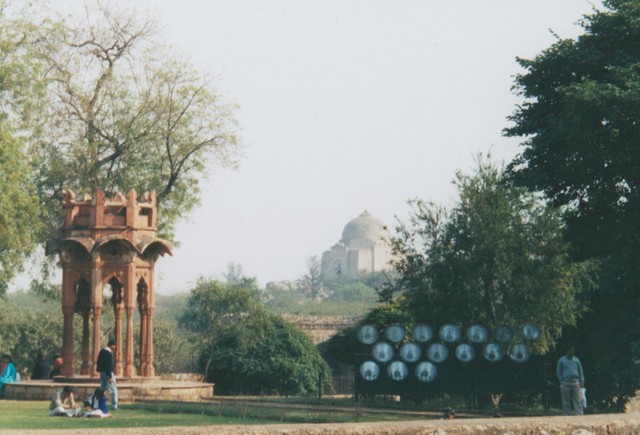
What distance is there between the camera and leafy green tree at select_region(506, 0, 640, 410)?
2845 cm

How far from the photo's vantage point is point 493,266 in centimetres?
3803

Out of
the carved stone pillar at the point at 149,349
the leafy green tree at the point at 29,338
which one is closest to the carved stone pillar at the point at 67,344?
the carved stone pillar at the point at 149,349

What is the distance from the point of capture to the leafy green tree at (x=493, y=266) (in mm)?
37719

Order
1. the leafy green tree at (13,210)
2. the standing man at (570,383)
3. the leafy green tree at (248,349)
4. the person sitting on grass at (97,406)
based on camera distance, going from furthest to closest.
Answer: the leafy green tree at (248,349) < the leafy green tree at (13,210) < the standing man at (570,383) < the person sitting on grass at (97,406)

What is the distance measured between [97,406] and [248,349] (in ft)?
98.9

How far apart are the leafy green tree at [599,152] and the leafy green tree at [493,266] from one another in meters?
3.02

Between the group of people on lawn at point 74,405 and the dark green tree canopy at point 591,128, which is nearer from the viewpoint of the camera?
the group of people on lawn at point 74,405

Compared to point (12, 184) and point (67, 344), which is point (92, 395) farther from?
point (12, 184)

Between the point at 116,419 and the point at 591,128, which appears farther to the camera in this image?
the point at 591,128

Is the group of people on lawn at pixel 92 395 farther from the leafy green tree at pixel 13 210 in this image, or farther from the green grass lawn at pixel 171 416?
the leafy green tree at pixel 13 210

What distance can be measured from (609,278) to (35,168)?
2164 cm

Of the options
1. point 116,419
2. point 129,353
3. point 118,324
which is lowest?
point 116,419

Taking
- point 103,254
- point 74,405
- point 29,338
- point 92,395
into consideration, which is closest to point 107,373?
point 92,395

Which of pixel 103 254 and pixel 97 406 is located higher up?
pixel 103 254
